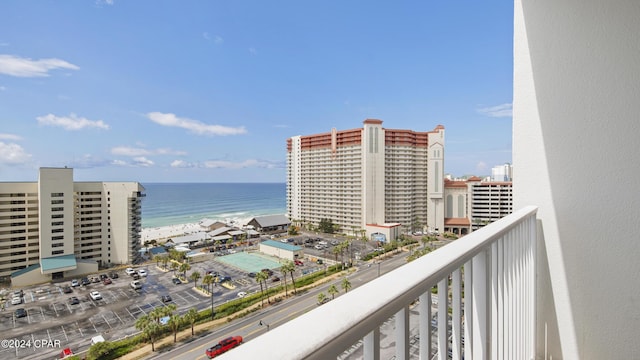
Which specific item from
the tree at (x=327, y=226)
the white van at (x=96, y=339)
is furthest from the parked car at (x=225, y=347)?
the tree at (x=327, y=226)

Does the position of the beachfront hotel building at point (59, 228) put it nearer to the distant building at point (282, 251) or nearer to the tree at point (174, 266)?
the tree at point (174, 266)

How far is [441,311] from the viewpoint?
524mm

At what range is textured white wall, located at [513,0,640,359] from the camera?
128 cm

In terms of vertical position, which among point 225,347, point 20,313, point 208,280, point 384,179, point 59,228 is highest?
point 384,179

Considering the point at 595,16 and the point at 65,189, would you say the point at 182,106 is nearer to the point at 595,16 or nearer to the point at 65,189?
the point at 65,189

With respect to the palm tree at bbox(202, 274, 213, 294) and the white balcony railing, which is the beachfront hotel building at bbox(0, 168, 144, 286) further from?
the white balcony railing

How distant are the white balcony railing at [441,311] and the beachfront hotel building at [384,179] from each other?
880 inches

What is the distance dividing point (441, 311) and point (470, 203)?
20.3m

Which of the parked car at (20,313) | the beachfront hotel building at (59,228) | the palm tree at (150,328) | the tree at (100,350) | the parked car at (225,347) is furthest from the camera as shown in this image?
the beachfront hotel building at (59,228)

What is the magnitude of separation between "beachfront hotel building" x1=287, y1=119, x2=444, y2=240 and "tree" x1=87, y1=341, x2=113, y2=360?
1855 cm

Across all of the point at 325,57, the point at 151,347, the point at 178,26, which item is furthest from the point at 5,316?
the point at 325,57

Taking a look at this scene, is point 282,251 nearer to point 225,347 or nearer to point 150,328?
point 150,328

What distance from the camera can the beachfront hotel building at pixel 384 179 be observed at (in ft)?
79.4

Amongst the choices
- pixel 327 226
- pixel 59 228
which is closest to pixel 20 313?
pixel 59 228
